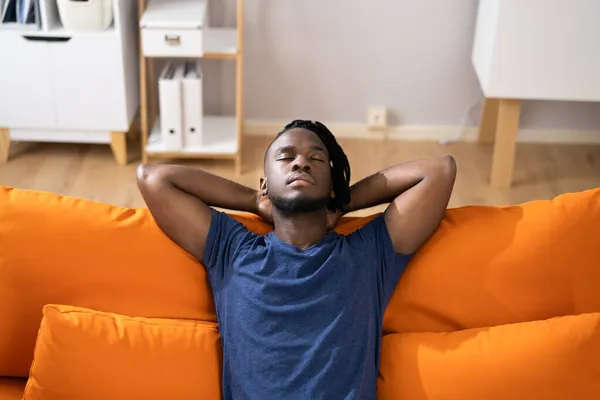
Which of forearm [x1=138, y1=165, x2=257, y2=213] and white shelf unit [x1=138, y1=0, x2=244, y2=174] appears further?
white shelf unit [x1=138, y1=0, x2=244, y2=174]

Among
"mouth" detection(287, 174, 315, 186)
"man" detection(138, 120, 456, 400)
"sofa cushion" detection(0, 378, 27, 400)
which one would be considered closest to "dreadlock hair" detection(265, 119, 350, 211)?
"man" detection(138, 120, 456, 400)

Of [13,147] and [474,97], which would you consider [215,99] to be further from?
[474,97]

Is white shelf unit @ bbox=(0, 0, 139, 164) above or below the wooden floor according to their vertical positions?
above

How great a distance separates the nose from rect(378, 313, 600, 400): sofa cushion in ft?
1.43

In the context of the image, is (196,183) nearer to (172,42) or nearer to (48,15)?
(172,42)

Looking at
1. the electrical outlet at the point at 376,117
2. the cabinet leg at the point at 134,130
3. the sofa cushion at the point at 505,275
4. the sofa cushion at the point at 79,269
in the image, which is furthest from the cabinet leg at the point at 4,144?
the sofa cushion at the point at 505,275

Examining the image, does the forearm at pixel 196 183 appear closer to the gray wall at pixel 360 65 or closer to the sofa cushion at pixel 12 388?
the sofa cushion at pixel 12 388

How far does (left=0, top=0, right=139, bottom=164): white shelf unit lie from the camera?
332cm

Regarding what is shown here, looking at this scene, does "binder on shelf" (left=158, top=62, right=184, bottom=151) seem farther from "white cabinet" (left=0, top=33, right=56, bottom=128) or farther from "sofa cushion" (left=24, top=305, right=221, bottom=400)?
"sofa cushion" (left=24, top=305, right=221, bottom=400)

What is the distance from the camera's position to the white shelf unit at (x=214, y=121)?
11.1 ft

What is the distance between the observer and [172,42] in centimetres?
327

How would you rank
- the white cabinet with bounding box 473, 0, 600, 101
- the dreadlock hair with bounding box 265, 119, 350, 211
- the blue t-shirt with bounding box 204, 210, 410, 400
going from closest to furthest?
1. the blue t-shirt with bounding box 204, 210, 410, 400
2. the dreadlock hair with bounding box 265, 119, 350, 211
3. the white cabinet with bounding box 473, 0, 600, 101

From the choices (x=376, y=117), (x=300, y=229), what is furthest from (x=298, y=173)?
(x=376, y=117)

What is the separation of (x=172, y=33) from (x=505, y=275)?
6.11 ft
